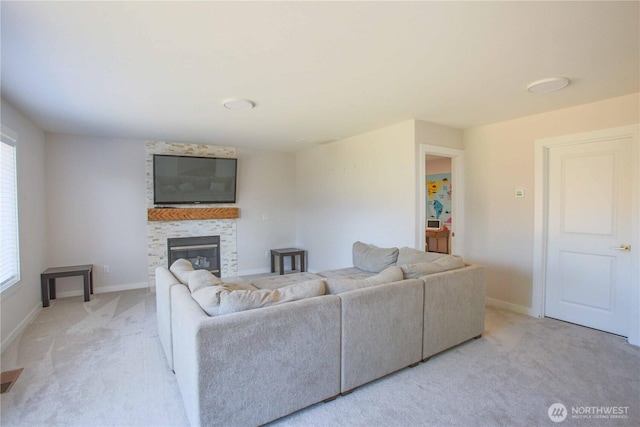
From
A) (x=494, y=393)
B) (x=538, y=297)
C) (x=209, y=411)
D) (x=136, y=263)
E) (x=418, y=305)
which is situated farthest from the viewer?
(x=136, y=263)

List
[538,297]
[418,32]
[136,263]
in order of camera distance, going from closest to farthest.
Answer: [418,32]
[538,297]
[136,263]

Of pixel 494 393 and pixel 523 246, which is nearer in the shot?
pixel 494 393

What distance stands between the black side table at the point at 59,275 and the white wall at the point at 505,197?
5175mm

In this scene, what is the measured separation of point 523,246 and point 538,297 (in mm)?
595

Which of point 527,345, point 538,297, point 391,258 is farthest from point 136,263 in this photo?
point 538,297

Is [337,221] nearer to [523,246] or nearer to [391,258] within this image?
[391,258]

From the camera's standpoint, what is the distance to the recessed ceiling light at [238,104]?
119 inches

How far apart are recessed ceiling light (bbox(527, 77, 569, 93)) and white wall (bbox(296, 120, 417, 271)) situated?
1265 millimetres

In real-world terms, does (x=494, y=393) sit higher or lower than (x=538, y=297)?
lower

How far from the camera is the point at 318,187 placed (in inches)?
223

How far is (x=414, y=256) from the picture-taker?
3420mm

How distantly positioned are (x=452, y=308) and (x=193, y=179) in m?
4.32

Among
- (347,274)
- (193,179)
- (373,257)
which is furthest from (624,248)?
(193,179)

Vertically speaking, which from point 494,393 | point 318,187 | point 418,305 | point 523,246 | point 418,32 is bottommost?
point 494,393
